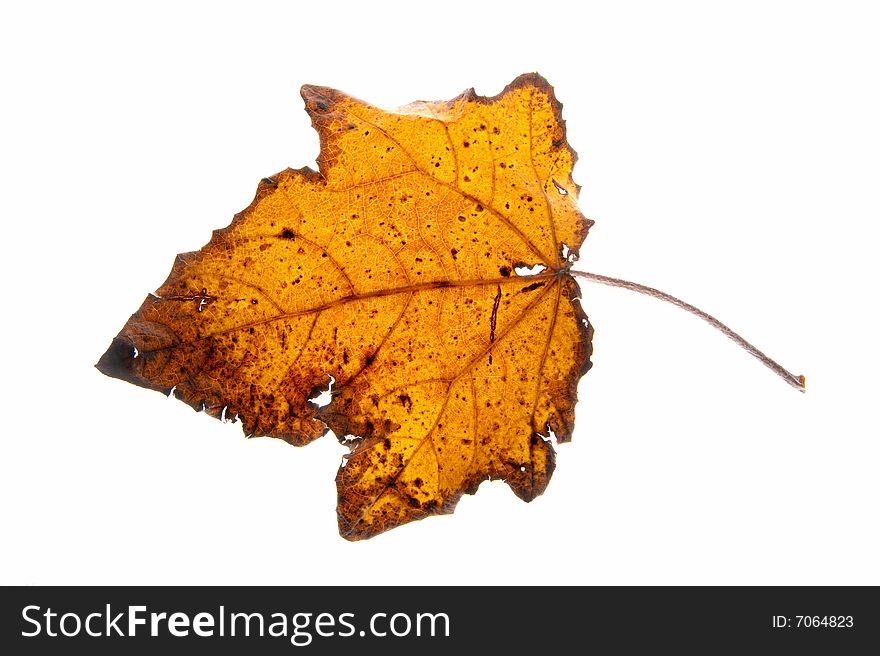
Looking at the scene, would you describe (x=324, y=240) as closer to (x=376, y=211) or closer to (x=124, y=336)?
(x=376, y=211)

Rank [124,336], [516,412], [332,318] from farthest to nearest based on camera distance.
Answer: [516,412]
[332,318]
[124,336]

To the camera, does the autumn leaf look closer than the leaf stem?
Yes

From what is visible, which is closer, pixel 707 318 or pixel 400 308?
pixel 400 308

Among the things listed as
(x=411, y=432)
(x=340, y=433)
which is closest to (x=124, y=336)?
(x=340, y=433)

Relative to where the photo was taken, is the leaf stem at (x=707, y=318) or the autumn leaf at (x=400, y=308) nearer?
the autumn leaf at (x=400, y=308)
